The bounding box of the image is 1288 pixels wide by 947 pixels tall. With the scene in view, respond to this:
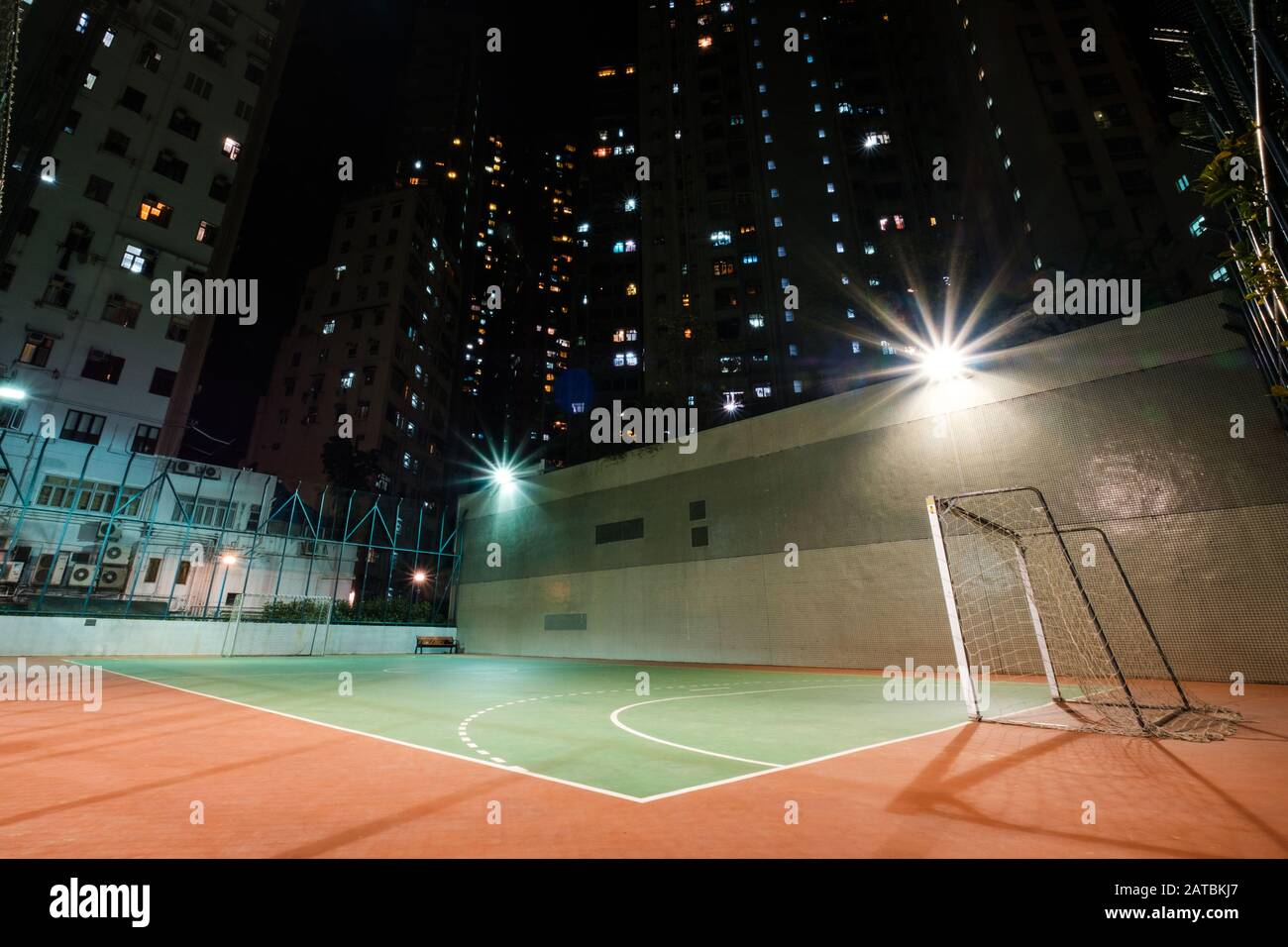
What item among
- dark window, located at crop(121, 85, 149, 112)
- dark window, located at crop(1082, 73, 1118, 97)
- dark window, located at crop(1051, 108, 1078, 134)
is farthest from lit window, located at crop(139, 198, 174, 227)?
dark window, located at crop(1082, 73, 1118, 97)

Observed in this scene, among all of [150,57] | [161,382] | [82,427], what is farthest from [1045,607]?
[150,57]

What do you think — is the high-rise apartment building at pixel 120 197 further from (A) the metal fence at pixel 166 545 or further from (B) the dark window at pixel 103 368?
(A) the metal fence at pixel 166 545

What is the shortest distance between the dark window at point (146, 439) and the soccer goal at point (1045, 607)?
37.3m

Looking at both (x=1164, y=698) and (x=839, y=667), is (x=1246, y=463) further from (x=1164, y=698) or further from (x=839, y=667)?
(x=839, y=667)

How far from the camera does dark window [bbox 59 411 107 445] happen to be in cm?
2658

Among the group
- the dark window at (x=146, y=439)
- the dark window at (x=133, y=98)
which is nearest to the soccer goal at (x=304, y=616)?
the dark window at (x=146, y=439)

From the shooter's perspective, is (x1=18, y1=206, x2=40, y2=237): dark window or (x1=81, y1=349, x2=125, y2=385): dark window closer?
(x1=18, y1=206, x2=40, y2=237): dark window

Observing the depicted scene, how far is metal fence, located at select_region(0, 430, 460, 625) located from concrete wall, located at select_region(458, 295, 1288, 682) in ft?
28.3

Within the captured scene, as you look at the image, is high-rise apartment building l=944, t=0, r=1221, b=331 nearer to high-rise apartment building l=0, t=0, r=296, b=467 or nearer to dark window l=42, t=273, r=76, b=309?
high-rise apartment building l=0, t=0, r=296, b=467

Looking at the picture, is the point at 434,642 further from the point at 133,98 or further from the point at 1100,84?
the point at 1100,84

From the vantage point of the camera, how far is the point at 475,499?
103ft

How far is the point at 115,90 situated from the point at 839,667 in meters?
48.1

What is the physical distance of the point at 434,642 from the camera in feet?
90.9

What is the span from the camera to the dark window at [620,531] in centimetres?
2400
